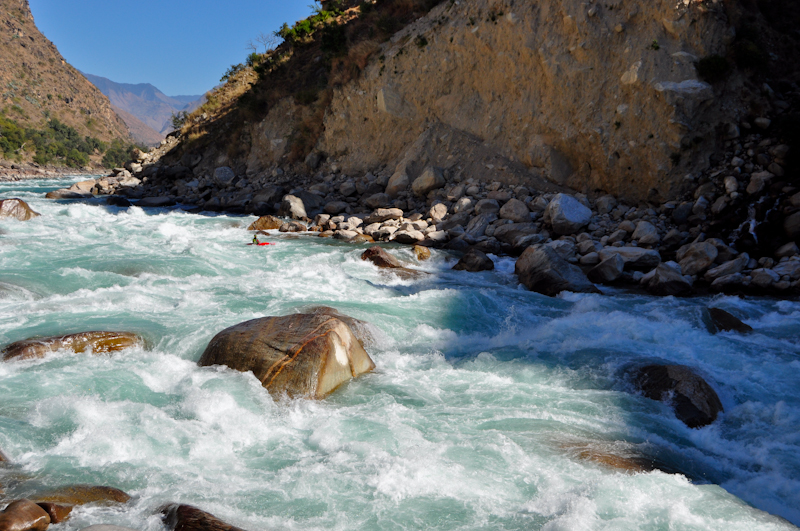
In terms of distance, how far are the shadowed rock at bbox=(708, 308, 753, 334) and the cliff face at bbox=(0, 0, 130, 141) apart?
7345 cm

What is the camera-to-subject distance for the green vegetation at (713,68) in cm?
1351

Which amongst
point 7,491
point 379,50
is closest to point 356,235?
point 379,50

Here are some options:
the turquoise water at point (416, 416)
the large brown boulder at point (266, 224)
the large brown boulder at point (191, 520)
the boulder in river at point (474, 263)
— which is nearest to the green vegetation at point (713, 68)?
the turquoise water at point (416, 416)

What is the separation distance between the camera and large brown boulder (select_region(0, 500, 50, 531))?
3.35 meters

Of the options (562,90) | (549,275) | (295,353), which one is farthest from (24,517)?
(562,90)

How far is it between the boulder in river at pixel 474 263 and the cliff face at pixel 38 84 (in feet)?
224

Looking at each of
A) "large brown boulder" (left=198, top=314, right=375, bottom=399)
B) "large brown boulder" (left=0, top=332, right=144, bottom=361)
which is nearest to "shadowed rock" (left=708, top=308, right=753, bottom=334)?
"large brown boulder" (left=198, top=314, right=375, bottom=399)

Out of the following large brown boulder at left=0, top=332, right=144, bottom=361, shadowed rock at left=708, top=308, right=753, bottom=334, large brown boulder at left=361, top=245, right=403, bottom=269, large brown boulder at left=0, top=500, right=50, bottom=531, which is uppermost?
large brown boulder at left=361, top=245, right=403, bottom=269

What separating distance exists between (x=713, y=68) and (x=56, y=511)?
51.9 ft

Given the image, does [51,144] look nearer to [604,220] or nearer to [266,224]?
[266,224]

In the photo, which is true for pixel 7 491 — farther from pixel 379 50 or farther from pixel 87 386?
pixel 379 50

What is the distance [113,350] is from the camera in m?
6.50

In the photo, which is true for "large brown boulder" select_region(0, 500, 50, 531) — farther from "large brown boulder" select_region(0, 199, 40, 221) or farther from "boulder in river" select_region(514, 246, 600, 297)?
"large brown boulder" select_region(0, 199, 40, 221)

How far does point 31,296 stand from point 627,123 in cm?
1387
